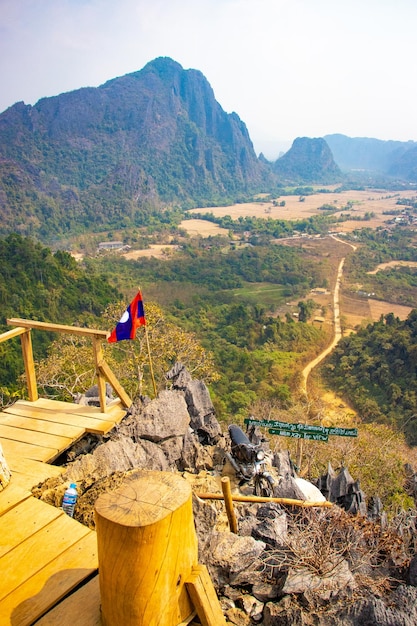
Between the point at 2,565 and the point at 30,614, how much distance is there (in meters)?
0.38

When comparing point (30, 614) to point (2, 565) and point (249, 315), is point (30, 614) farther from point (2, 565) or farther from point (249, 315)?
point (249, 315)

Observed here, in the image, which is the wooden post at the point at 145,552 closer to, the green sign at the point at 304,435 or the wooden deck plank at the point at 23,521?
the wooden deck plank at the point at 23,521

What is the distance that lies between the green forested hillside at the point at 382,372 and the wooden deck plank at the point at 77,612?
17.0m

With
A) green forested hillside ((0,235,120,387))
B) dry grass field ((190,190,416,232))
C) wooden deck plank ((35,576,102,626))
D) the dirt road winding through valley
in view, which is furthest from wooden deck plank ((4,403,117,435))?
dry grass field ((190,190,416,232))

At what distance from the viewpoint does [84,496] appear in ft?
10.5

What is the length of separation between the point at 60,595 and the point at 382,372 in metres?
22.4

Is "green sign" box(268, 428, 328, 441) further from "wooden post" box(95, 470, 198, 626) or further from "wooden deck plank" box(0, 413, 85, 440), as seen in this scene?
"wooden post" box(95, 470, 198, 626)

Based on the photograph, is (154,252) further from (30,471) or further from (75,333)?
(30,471)

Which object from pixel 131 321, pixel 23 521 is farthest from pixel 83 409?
pixel 23 521

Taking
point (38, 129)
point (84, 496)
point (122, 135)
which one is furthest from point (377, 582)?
point (122, 135)

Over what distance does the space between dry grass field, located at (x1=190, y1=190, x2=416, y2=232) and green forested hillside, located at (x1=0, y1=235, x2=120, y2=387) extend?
178 feet

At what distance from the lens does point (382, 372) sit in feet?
73.5

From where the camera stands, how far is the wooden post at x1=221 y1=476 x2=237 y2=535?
3.25m

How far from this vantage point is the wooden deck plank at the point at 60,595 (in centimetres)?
195
